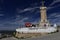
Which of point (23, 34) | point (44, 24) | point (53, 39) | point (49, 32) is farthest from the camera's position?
point (44, 24)

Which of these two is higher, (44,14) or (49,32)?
(44,14)

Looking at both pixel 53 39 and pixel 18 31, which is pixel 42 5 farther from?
pixel 53 39

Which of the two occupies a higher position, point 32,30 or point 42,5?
point 42,5

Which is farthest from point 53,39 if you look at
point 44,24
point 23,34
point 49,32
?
point 44,24

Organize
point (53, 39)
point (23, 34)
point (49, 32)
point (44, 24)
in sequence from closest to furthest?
point (53, 39), point (49, 32), point (23, 34), point (44, 24)

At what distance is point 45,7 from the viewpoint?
8750 centimetres

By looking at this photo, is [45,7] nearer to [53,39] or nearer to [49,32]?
[49,32]

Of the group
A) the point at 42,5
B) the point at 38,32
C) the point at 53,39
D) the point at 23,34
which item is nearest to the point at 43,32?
the point at 38,32

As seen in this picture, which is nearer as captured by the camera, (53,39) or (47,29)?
(53,39)

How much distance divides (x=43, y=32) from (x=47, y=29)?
156cm

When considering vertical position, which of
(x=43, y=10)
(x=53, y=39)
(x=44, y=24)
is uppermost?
(x=43, y=10)

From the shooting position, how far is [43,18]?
8888 cm

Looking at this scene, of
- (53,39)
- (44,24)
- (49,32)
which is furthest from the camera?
(44,24)

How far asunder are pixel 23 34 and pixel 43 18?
67.4ft
